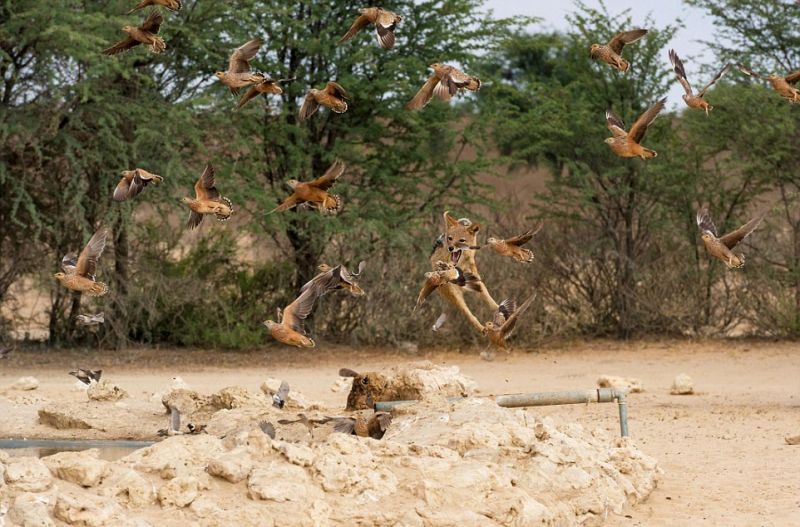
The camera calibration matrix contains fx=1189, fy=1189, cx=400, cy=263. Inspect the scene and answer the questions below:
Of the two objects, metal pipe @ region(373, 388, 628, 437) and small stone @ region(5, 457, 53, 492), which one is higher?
metal pipe @ region(373, 388, 628, 437)

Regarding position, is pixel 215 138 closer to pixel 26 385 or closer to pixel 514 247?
pixel 26 385

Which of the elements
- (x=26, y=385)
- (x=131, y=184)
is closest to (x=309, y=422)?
(x=131, y=184)

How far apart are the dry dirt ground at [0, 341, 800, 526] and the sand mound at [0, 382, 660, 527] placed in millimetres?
481

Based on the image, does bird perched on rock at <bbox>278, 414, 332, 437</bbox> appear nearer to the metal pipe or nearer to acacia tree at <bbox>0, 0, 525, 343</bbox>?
the metal pipe

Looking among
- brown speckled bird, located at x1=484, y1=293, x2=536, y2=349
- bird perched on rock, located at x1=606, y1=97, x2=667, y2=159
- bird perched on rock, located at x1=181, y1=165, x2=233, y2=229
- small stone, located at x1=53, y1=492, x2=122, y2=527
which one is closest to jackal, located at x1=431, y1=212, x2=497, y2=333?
brown speckled bird, located at x1=484, y1=293, x2=536, y2=349

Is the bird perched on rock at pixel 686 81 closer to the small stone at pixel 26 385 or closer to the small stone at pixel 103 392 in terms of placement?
the small stone at pixel 103 392

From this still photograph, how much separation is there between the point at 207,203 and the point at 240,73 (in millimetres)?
1140

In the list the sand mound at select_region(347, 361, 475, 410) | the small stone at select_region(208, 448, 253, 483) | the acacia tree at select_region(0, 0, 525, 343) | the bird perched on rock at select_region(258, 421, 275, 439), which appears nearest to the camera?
the small stone at select_region(208, 448, 253, 483)

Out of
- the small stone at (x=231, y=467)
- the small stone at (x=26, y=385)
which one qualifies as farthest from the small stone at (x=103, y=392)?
the small stone at (x=231, y=467)

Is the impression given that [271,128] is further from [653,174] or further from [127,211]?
[653,174]

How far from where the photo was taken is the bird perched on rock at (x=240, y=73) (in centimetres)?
794

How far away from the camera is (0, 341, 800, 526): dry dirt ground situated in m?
7.40

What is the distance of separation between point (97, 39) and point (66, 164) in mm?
2285

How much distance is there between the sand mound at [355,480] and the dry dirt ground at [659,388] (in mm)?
481
